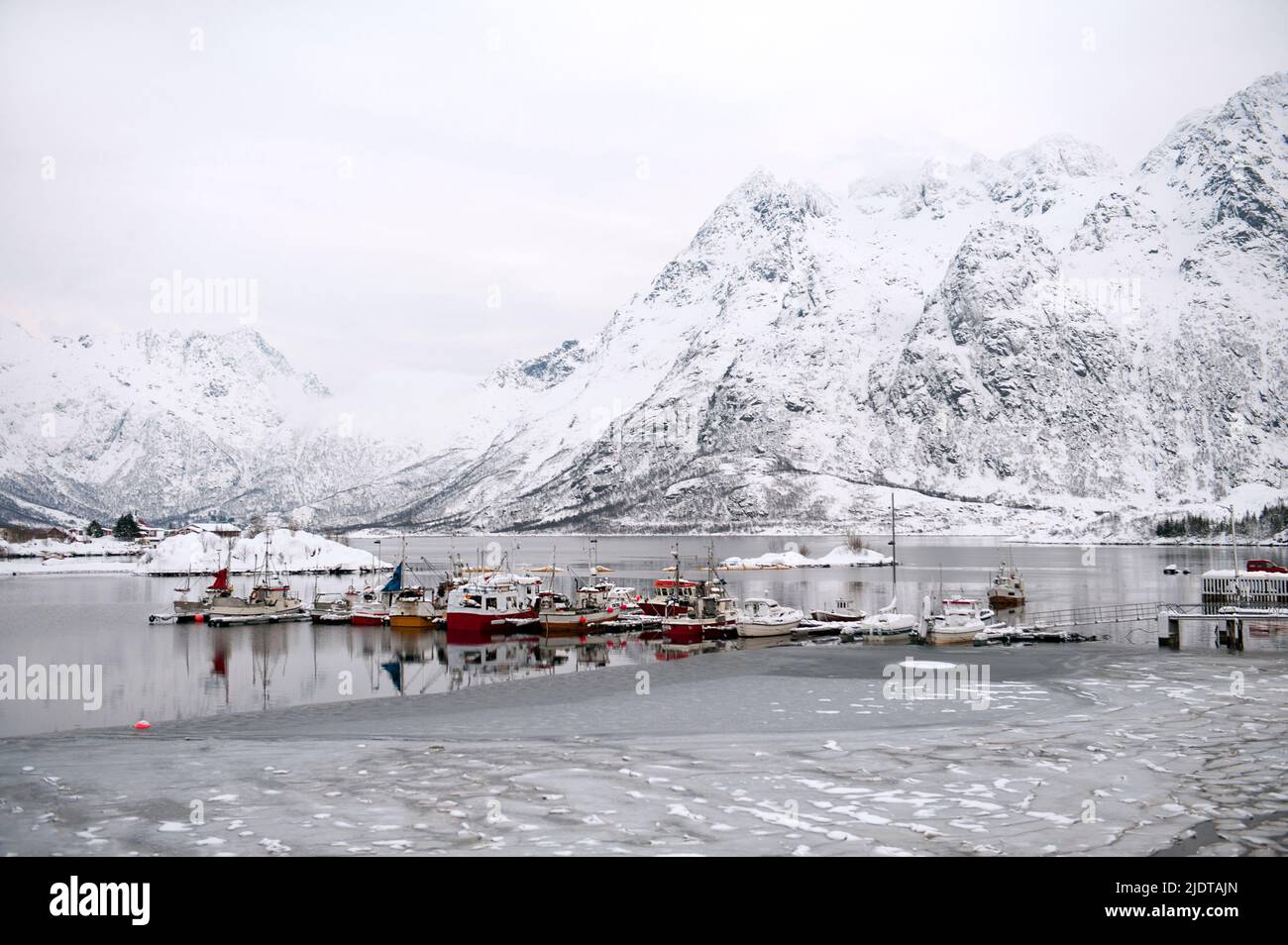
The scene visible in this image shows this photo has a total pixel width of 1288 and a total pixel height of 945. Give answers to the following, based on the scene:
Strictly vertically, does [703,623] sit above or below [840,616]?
above

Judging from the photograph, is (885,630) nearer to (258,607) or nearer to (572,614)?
(572,614)

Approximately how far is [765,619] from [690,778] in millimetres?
55276

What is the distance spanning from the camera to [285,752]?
28484 mm

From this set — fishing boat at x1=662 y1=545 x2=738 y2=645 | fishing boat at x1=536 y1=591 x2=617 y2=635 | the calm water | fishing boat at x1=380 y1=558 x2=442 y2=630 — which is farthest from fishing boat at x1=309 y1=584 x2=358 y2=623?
fishing boat at x1=662 y1=545 x2=738 y2=645

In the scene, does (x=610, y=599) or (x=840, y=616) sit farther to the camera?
(x=610, y=599)

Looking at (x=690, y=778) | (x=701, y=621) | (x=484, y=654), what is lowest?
(x=484, y=654)

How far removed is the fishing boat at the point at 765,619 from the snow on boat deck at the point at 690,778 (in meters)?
36.1

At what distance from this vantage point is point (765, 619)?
78500 millimetres

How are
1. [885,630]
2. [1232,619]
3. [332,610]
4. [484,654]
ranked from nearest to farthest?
[1232,619], [484,654], [885,630], [332,610]

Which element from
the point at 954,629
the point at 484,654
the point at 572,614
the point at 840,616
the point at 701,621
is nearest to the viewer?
the point at 954,629

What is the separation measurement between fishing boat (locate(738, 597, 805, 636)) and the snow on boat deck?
118 ft

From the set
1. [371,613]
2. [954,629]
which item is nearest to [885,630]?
[954,629]

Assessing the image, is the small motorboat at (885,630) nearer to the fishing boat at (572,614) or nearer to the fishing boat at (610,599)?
the fishing boat at (572,614)
